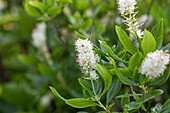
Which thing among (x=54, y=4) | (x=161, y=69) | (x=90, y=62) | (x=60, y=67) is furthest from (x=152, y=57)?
(x=60, y=67)

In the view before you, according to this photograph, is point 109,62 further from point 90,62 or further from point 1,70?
point 1,70

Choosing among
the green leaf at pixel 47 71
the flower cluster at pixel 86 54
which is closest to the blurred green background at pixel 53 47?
the green leaf at pixel 47 71

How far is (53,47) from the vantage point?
5.56ft

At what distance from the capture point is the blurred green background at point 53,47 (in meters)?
1.17

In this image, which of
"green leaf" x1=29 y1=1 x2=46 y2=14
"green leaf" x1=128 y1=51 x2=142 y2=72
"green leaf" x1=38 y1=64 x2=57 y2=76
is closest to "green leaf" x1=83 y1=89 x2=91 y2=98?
"green leaf" x1=128 y1=51 x2=142 y2=72

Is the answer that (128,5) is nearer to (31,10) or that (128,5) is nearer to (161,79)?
(161,79)

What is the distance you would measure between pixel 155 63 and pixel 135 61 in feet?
0.24

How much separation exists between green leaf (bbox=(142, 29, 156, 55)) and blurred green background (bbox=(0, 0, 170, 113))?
0.32m

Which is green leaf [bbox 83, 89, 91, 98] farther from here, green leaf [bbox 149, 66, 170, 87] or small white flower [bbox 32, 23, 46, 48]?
small white flower [bbox 32, 23, 46, 48]

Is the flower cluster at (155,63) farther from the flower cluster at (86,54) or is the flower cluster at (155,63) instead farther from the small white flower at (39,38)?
the small white flower at (39,38)

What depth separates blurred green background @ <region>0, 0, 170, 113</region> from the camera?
1173mm

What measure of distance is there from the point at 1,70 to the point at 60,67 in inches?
35.1

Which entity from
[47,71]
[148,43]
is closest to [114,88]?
[148,43]

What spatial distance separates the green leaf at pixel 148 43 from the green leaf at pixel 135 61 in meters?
0.02
